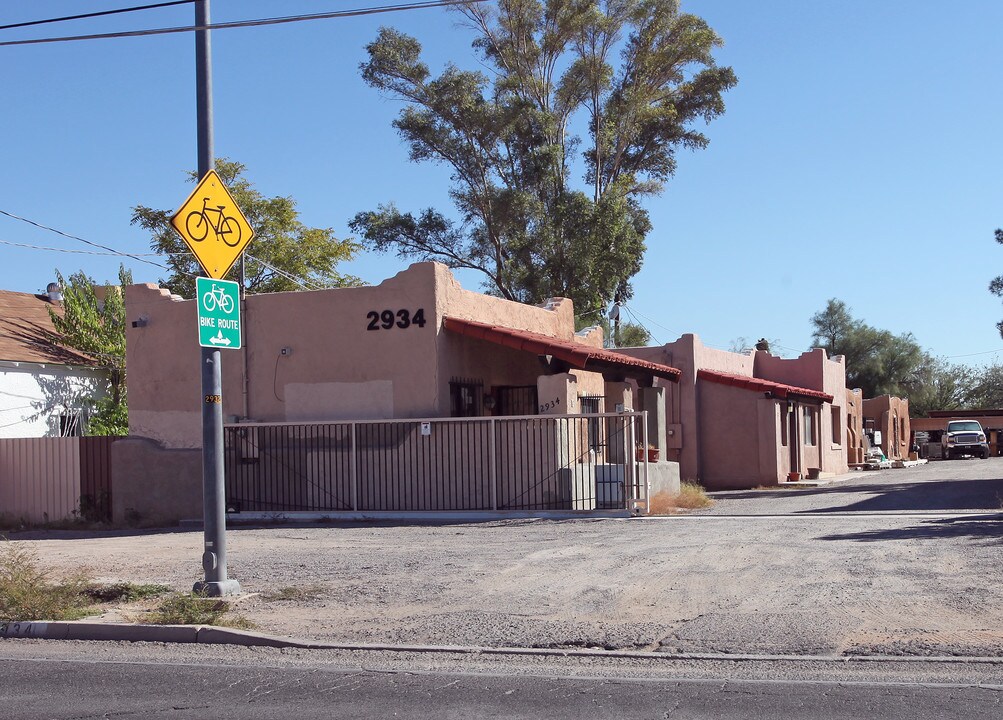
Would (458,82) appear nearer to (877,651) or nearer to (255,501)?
(255,501)

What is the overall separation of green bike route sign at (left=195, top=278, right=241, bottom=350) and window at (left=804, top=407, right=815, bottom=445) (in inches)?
1110

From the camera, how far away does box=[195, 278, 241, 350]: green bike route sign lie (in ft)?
36.6

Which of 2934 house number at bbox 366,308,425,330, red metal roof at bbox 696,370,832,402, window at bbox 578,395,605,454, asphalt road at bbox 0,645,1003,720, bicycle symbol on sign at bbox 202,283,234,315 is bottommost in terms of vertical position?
asphalt road at bbox 0,645,1003,720

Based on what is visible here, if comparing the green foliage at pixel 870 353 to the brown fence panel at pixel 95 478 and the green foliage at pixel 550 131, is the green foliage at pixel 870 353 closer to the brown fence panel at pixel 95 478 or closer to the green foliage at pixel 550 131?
the green foliage at pixel 550 131

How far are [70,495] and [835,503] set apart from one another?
50.8 feet

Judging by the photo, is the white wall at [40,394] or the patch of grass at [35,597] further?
the white wall at [40,394]

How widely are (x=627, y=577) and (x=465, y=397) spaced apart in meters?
10.8

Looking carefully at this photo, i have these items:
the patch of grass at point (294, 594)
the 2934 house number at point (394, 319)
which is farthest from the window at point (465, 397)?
the patch of grass at point (294, 594)

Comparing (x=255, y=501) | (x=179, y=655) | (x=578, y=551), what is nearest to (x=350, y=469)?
(x=255, y=501)

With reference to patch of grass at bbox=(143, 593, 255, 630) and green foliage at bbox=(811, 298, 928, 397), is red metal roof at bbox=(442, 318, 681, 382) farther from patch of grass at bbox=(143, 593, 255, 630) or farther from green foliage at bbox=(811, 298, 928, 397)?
green foliage at bbox=(811, 298, 928, 397)

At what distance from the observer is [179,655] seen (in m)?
9.16

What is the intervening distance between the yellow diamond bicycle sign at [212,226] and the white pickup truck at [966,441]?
5051cm

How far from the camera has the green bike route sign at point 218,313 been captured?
36.6ft

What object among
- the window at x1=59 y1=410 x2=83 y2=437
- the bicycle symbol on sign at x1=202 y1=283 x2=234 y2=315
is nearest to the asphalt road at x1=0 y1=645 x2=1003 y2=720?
the bicycle symbol on sign at x1=202 y1=283 x2=234 y2=315
